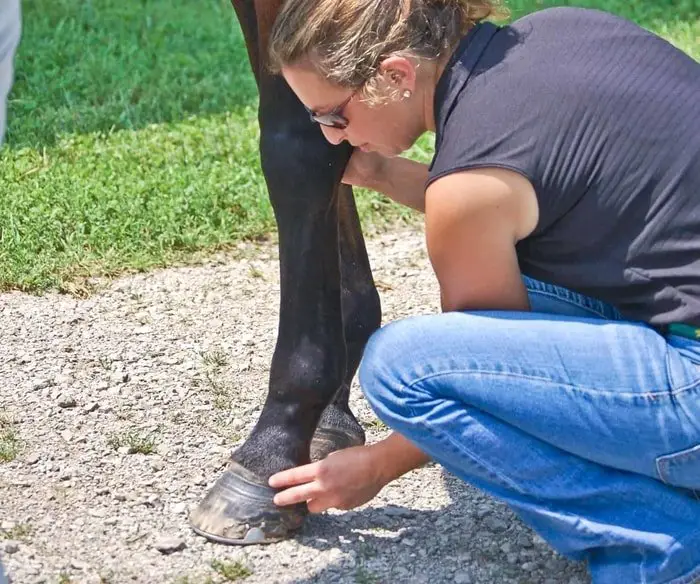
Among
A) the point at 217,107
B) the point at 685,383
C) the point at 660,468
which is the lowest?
the point at 217,107

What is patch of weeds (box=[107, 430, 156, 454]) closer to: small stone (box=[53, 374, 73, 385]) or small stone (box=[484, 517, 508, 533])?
small stone (box=[53, 374, 73, 385])

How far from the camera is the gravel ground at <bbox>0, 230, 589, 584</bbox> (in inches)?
94.6

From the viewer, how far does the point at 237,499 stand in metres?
2.48

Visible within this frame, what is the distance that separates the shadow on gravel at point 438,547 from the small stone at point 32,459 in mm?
673

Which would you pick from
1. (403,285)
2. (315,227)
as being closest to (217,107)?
(403,285)

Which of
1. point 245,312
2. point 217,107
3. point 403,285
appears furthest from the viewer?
point 217,107

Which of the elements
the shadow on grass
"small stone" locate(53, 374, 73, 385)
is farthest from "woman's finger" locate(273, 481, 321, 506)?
the shadow on grass

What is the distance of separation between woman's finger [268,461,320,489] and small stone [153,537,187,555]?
0.23 meters

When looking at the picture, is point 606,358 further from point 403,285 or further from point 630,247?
point 403,285

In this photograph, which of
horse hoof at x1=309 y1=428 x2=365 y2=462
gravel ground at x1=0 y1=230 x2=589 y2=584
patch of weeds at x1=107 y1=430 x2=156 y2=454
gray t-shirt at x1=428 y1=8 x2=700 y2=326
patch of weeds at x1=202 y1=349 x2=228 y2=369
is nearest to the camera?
gray t-shirt at x1=428 y1=8 x2=700 y2=326

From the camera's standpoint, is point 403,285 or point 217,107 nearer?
point 403,285

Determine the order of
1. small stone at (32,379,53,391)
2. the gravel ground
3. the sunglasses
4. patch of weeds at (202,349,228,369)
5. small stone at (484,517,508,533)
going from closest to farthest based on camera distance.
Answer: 1. the sunglasses
2. the gravel ground
3. small stone at (484,517,508,533)
4. small stone at (32,379,53,391)
5. patch of weeds at (202,349,228,369)

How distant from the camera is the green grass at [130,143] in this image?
13.0 feet

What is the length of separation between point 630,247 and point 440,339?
0.35 m
